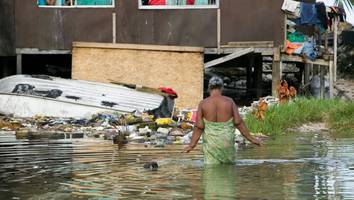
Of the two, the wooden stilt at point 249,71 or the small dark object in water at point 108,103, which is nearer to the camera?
the small dark object in water at point 108,103

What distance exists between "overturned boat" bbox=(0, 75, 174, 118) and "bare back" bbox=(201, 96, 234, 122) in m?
8.64

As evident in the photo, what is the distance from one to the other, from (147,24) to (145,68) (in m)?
1.36

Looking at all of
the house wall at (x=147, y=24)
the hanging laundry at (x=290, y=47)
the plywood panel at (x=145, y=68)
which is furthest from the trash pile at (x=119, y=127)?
the house wall at (x=147, y=24)

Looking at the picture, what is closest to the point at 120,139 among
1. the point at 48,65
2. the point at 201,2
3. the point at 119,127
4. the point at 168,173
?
the point at 119,127

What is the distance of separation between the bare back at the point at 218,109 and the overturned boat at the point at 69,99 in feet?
28.4

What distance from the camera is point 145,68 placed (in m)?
21.9

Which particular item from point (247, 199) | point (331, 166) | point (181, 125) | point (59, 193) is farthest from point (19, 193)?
point (181, 125)

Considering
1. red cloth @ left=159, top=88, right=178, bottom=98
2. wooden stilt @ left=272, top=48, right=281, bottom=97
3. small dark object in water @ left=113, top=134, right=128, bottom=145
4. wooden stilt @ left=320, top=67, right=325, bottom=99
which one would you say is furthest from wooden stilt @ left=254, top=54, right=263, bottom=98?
small dark object in water @ left=113, top=134, right=128, bottom=145

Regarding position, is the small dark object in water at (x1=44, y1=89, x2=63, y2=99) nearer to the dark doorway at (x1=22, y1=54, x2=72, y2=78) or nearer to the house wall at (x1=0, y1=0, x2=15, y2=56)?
the house wall at (x1=0, y1=0, x2=15, y2=56)

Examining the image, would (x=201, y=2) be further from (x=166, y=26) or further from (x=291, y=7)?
(x=291, y=7)

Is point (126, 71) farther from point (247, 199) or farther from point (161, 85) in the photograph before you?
point (247, 199)

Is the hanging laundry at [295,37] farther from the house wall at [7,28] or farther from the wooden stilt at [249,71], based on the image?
the house wall at [7,28]

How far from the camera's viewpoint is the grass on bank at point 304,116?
1742 centimetres

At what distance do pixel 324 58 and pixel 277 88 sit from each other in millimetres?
2100
